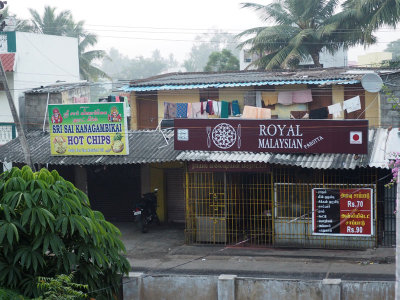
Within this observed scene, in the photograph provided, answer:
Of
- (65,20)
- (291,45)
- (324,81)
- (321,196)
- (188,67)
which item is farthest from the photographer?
(188,67)

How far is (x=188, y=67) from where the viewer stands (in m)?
87.1

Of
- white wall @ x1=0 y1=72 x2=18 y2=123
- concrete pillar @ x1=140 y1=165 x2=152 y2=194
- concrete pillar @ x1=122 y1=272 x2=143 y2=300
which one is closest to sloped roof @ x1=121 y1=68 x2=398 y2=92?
concrete pillar @ x1=140 y1=165 x2=152 y2=194

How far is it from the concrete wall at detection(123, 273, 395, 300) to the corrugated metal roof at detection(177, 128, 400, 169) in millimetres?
4085

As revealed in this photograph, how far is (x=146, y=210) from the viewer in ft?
63.4

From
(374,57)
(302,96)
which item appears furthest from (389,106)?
(374,57)

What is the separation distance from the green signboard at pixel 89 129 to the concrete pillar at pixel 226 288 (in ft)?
23.5

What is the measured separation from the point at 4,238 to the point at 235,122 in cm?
813

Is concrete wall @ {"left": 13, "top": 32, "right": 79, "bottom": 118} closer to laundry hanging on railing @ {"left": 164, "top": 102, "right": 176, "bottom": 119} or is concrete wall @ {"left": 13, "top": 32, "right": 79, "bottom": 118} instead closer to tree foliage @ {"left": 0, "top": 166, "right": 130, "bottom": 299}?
laundry hanging on railing @ {"left": 164, "top": 102, "right": 176, "bottom": 119}

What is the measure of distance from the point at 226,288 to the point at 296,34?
65.8 feet

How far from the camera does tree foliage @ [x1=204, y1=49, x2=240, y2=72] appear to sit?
3712cm

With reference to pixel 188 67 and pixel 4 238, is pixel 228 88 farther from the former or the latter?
pixel 188 67

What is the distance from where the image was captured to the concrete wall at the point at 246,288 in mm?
11672

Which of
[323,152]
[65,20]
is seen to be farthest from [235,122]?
[65,20]

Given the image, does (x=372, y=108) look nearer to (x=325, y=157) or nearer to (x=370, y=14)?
(x=325, y=157)
